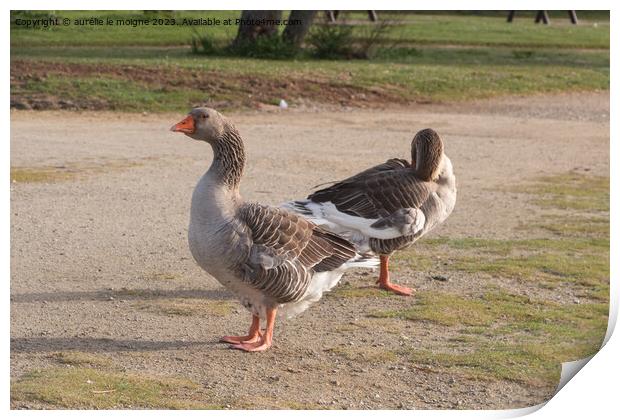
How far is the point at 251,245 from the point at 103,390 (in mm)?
1148

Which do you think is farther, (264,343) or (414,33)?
(414,33)

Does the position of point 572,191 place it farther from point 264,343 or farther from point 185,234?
point 264,343

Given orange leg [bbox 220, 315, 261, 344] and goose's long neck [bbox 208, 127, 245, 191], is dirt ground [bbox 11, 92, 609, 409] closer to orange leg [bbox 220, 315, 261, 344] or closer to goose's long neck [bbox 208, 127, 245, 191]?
orange leg [bbox 220, 315, 261, 344]

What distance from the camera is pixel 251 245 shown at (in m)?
5.68

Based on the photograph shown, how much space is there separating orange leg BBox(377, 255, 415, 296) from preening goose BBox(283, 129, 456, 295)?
31 cm

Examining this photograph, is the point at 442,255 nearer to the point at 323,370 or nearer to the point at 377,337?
the point at 377,337

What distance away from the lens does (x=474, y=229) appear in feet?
31.3

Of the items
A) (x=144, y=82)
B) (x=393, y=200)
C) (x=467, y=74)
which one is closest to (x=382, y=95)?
(x=467, y=74)

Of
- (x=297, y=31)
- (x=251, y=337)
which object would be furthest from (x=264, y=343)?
(x=297, y=31)

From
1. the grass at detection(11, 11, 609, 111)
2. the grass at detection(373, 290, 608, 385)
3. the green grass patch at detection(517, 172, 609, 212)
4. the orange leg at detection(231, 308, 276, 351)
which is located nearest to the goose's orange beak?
the orange leg at detection(231, 308, 276, 351)

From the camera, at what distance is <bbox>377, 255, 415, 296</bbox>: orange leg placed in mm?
7414

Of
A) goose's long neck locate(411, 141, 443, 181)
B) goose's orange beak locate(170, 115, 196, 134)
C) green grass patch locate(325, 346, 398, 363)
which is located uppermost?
goose's orange beak locate(170, 115, 196, 134)

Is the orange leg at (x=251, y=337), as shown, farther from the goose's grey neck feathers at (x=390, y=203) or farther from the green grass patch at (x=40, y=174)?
the green grass patch at (x=40, y=174)

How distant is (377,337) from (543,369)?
3.60ft
